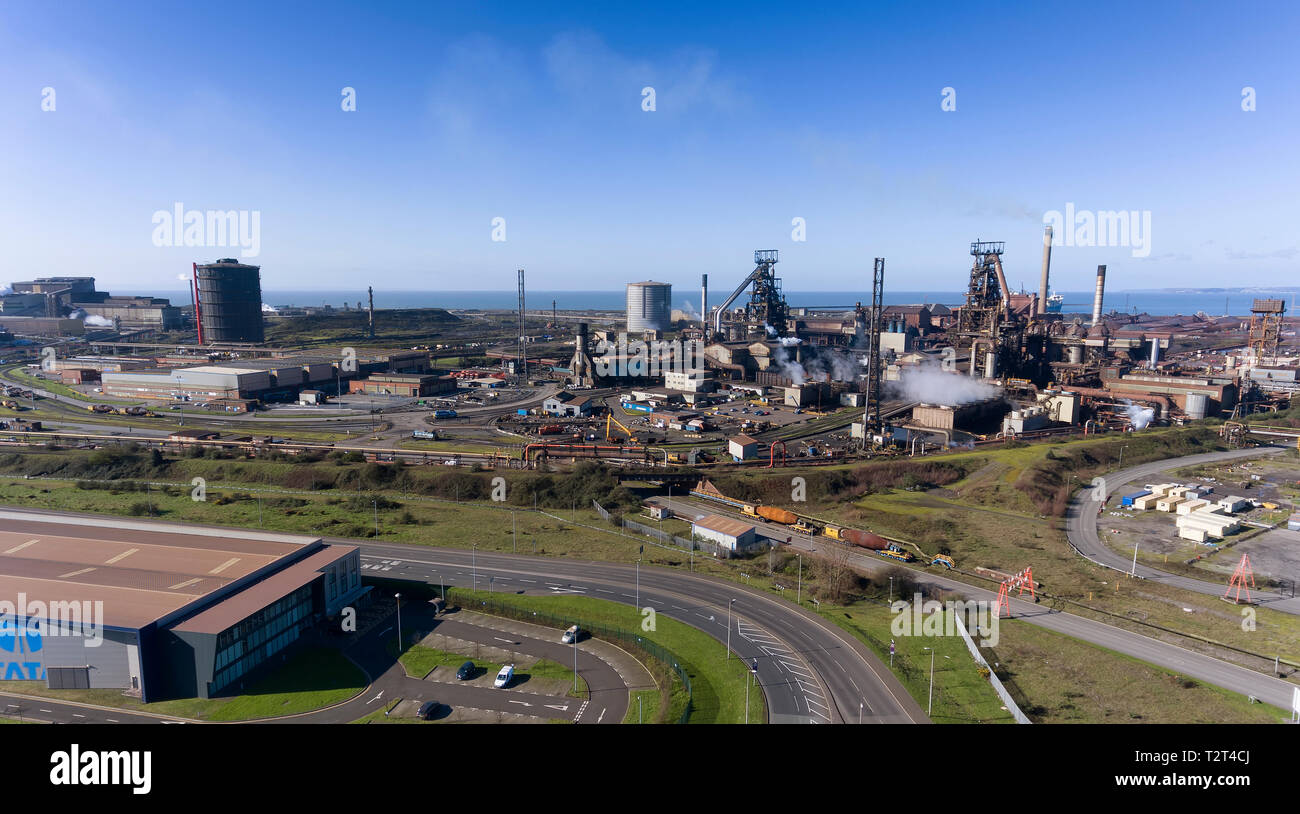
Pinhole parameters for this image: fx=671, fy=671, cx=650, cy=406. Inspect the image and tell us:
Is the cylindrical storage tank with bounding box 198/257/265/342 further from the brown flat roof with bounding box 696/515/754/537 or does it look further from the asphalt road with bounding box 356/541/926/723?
the brown flat roof with bounding box 696/515/754/537

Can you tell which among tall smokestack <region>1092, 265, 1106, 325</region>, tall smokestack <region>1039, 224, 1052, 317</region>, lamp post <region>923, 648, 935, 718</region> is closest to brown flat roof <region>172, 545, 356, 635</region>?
lamp post <region>923, 648, 935, 718</region>

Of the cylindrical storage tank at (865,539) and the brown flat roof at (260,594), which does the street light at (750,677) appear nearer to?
the cylindrical storage tank at (865,539)

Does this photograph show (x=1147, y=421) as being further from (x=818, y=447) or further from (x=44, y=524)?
(x=44, y=524)

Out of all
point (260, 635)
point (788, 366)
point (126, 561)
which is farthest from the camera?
point (788, 366)

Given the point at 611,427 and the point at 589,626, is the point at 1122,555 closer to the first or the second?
the point at 589,626

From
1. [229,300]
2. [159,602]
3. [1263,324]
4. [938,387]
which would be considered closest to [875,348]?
[938,387]
